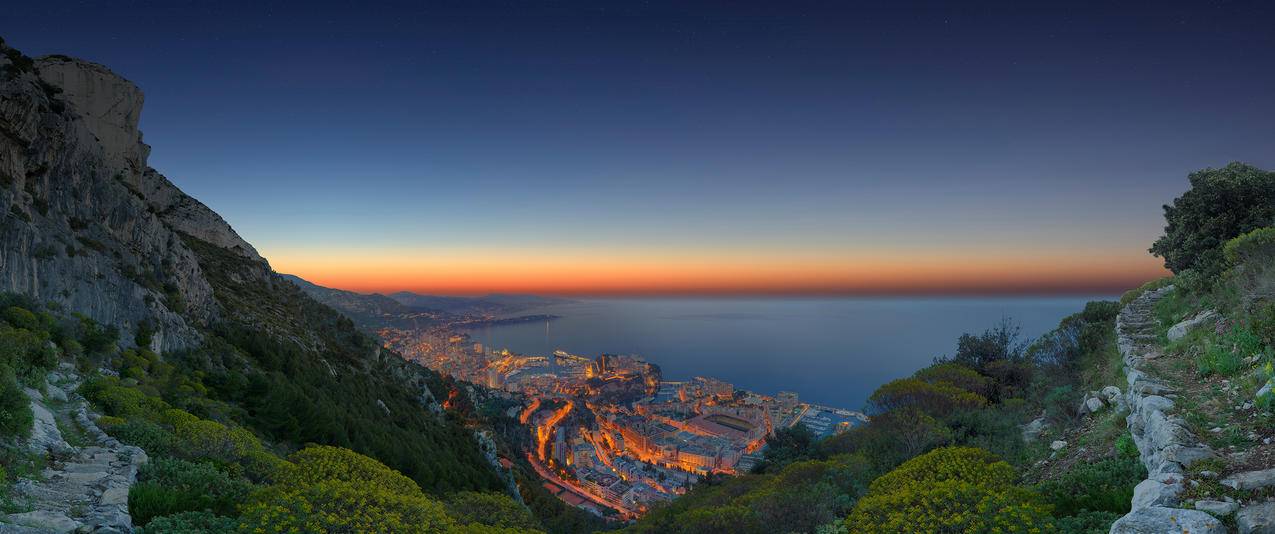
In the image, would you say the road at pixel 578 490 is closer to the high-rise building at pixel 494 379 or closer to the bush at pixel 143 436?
the bush at pixel 143 436

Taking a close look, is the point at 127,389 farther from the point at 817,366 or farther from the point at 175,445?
the point at 817,366

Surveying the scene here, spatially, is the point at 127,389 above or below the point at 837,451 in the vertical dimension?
above

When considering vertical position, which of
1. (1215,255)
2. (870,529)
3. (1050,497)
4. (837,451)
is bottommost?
(837,451)

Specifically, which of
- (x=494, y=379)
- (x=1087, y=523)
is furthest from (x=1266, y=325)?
(x=494, y=379)

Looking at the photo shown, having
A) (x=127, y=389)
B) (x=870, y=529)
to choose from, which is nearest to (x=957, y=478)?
(x=870, y=529)

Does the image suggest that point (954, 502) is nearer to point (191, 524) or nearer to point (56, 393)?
point (191, 524)

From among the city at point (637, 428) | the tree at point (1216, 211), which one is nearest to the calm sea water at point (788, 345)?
the city at point (637, 428)
